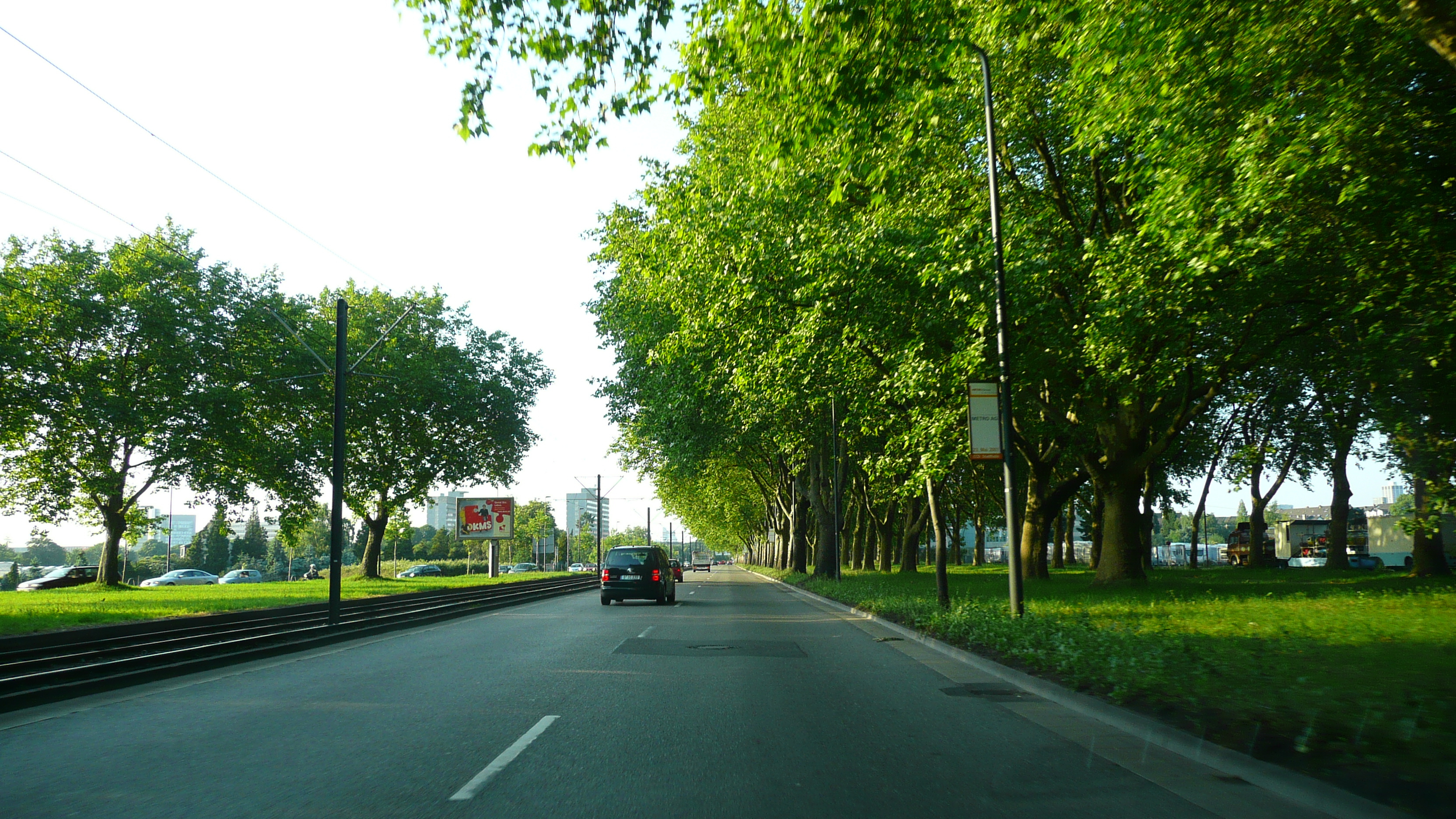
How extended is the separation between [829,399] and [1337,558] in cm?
2381

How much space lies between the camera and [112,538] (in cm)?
4066

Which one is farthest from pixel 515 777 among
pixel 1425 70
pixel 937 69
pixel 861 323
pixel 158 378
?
pixel 158 378

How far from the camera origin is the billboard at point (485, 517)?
54469 mm

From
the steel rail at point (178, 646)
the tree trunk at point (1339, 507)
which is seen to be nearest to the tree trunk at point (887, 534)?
the tree trunk at point (1339, 507)

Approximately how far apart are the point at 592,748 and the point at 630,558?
19905 millimetres

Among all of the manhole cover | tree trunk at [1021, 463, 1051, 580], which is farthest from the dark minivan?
the manhole cover

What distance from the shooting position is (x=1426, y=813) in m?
4.44

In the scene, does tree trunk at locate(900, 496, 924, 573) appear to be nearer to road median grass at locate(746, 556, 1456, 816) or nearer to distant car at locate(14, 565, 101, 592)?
road median grass at locate(746, 556, 1456, 816)

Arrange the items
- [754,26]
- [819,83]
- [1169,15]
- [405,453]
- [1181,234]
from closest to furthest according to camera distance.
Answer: [754,26], [819,83], [1169,15], [1181,234], [405,453]

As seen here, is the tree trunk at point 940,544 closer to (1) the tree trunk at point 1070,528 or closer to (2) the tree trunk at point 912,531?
(2) the tree trunk at point 912,531

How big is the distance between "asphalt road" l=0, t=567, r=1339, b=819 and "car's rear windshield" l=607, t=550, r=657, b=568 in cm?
1395

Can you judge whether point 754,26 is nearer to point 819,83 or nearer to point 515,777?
point 819,83

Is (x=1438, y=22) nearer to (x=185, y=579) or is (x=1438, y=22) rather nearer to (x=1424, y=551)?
(x=1424, y=551)

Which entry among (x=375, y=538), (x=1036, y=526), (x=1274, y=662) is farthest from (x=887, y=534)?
(x=1274, y=662)
